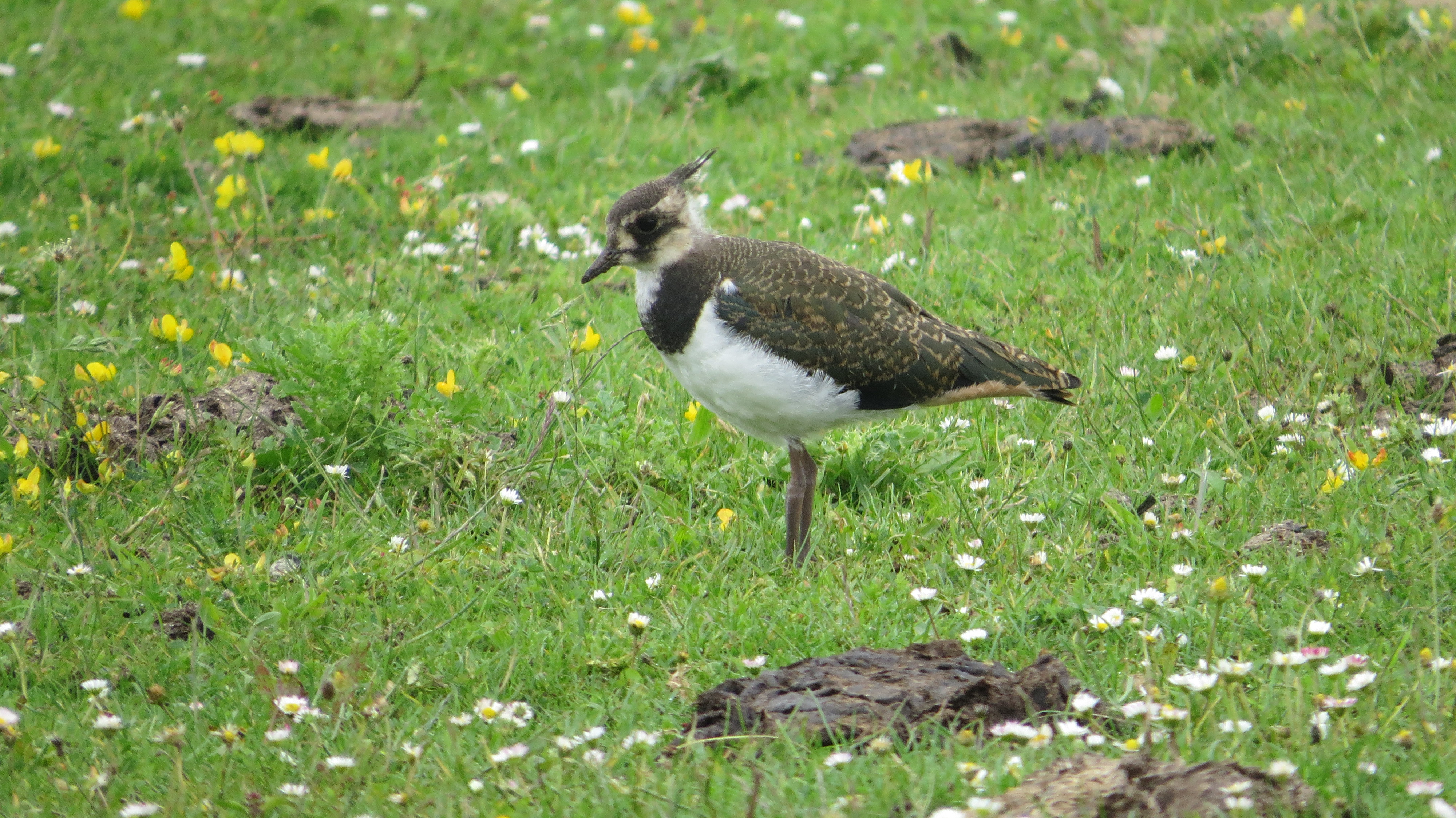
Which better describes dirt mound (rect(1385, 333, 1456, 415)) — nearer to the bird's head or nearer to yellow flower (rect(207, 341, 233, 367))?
the bird's head

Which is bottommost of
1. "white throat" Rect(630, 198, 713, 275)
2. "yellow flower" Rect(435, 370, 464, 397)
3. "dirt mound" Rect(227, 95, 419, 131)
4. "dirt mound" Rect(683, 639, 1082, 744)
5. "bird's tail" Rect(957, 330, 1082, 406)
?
"dirt mound" Rect(227, 95, 419, 131)

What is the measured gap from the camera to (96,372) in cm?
543

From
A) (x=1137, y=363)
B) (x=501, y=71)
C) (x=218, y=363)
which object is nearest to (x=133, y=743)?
(x=218, y=363)

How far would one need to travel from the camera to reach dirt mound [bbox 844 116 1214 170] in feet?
26.9

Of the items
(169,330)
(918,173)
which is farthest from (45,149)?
(918,173)

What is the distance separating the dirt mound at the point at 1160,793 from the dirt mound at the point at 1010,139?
221 inches

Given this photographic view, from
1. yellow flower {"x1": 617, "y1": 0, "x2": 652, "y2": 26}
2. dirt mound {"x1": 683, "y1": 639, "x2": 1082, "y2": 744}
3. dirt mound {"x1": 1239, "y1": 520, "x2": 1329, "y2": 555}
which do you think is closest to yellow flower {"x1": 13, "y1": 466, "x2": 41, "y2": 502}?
dirt mound {"x1": 683, "y1": 639, "x2": 1082, "y2": 744}

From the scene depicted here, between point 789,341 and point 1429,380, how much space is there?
2.77 m

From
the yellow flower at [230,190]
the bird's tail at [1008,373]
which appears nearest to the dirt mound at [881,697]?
the bird's tail at [1008,373]

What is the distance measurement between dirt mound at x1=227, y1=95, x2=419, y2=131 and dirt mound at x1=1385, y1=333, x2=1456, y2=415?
21.2ft

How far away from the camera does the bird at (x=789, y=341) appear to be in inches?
193

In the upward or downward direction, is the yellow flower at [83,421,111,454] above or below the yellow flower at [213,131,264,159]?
below

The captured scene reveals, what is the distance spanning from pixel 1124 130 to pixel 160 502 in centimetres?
602

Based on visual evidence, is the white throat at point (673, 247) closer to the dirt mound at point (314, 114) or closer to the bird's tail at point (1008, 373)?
the bird's tail at point (1008, 373)
